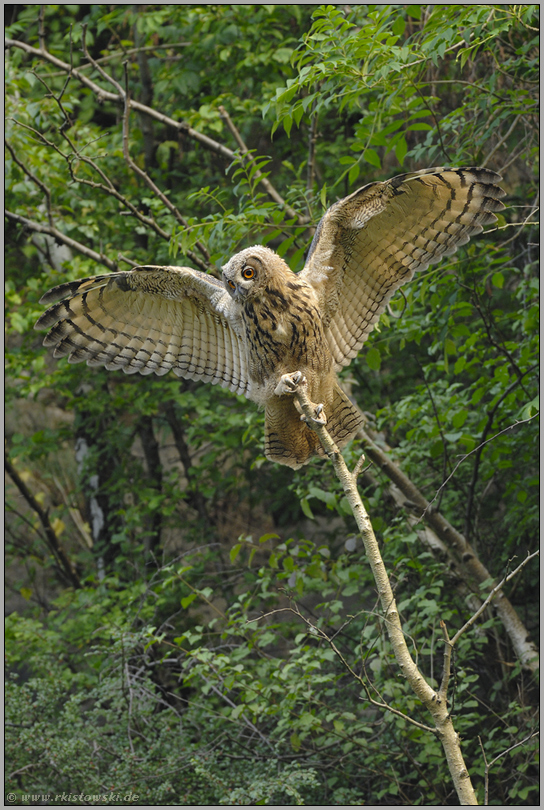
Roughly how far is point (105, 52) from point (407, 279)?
A: 4.39m

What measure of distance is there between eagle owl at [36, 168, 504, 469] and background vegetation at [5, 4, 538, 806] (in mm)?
584

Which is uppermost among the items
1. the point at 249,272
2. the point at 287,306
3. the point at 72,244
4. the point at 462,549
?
the point at 72,244

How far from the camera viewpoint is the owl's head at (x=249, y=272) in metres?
2.26

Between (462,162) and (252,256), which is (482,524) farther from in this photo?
(252,256)

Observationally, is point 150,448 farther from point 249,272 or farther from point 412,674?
point 412,674

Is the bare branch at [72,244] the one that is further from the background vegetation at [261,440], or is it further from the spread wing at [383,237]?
the spread wing at [383,237]

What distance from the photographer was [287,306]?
2.38 meters

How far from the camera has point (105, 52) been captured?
5793 mm

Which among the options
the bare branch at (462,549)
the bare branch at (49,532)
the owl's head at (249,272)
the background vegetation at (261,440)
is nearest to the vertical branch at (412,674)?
the background vegetation at (261,440)

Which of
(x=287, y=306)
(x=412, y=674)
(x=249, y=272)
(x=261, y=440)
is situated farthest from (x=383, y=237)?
(x=261, y=440)

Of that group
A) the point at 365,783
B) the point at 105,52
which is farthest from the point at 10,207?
the point at 365,783

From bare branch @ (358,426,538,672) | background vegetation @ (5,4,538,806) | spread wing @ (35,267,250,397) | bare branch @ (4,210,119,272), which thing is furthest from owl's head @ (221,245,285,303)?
bare branch @ (4,210,119,272)

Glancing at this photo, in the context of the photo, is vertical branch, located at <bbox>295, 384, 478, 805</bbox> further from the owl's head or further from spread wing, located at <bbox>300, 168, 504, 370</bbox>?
spread wing, located at <bbox>300, 168, 504, 370</bbox>

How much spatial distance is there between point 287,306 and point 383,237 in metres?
0.50
